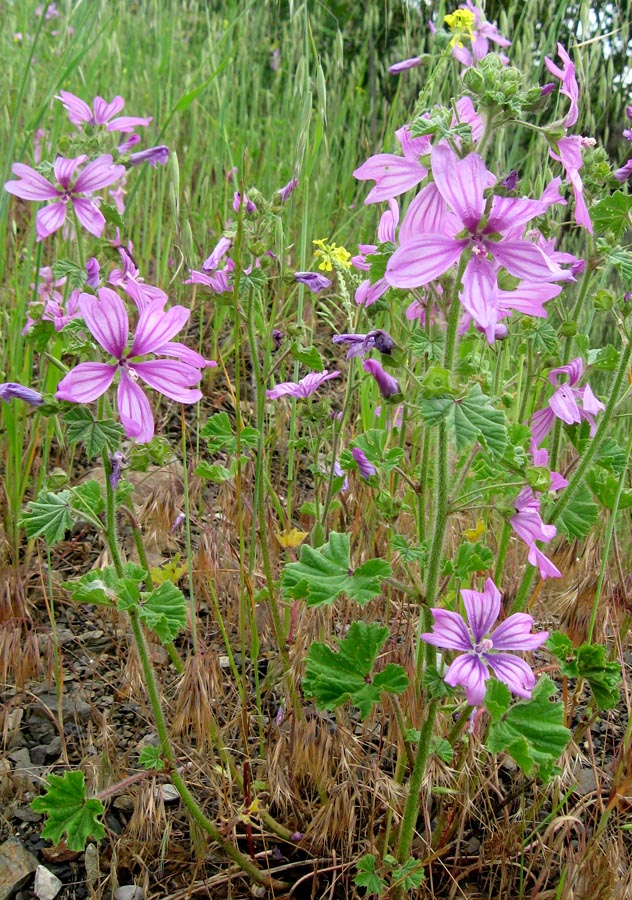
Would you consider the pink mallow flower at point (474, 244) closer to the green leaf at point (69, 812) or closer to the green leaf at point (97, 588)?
the green leaf at point (97, 588)

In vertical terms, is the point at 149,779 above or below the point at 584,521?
below

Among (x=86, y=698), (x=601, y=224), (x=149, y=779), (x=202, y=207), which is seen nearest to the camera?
(x=601, y=224)

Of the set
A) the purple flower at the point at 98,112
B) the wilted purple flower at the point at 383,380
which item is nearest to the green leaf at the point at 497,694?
the wilted purple flower at the point at 383,380

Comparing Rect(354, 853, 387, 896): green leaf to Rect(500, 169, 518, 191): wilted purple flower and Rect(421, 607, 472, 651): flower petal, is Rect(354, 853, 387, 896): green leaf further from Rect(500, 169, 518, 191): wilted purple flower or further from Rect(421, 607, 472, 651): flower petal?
Rect(500, 169, 518, 191): wilted purple flower

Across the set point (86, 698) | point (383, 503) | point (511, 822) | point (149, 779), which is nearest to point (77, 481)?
point (86, 698)

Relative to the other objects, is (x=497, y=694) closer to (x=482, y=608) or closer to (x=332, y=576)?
(x=482, y=608)

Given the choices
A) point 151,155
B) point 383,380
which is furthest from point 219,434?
point 151,155

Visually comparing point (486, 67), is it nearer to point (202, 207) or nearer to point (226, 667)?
point (226, 667)

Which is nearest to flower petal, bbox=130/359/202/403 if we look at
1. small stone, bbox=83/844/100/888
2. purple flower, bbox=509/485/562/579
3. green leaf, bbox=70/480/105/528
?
green leaf, bbox=70/480/105/528
